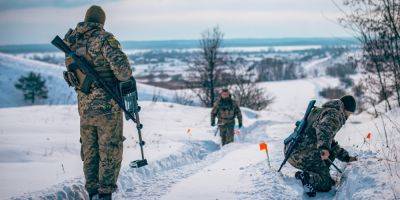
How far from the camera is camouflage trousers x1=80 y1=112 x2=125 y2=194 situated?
600 centimetres

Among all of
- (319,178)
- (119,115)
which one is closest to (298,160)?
(319,178)

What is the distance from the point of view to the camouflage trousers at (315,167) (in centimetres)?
644

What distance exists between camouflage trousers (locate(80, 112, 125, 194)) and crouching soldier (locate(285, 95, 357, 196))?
2.77 meters

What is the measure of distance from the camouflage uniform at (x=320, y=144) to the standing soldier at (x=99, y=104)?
8.98 feet

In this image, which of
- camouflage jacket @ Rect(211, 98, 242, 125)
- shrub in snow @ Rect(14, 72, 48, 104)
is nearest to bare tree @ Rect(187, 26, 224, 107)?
camouflage jacket @ Rect(211, 98, 242, 125)

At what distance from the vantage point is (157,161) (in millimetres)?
9062

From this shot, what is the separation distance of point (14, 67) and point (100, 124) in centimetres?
8773

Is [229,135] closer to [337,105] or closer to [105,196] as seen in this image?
[337,105]

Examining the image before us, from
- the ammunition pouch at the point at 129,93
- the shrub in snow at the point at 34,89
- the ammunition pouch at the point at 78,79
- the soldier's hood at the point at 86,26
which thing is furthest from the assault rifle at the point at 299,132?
the shrub in snow at the point at 34,89

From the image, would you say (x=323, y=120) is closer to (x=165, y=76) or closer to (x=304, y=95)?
(x=304, y=95)

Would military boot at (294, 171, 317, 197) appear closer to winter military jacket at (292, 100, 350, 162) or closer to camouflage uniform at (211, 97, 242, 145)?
winter military jacket at (292, 100, 350, 162)

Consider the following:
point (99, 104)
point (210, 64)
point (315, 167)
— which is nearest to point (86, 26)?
point (99, 104)

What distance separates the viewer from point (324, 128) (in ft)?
19.9

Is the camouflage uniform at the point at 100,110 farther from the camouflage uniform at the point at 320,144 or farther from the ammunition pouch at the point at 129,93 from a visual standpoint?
the camouflage uniform at the point at 320,144
